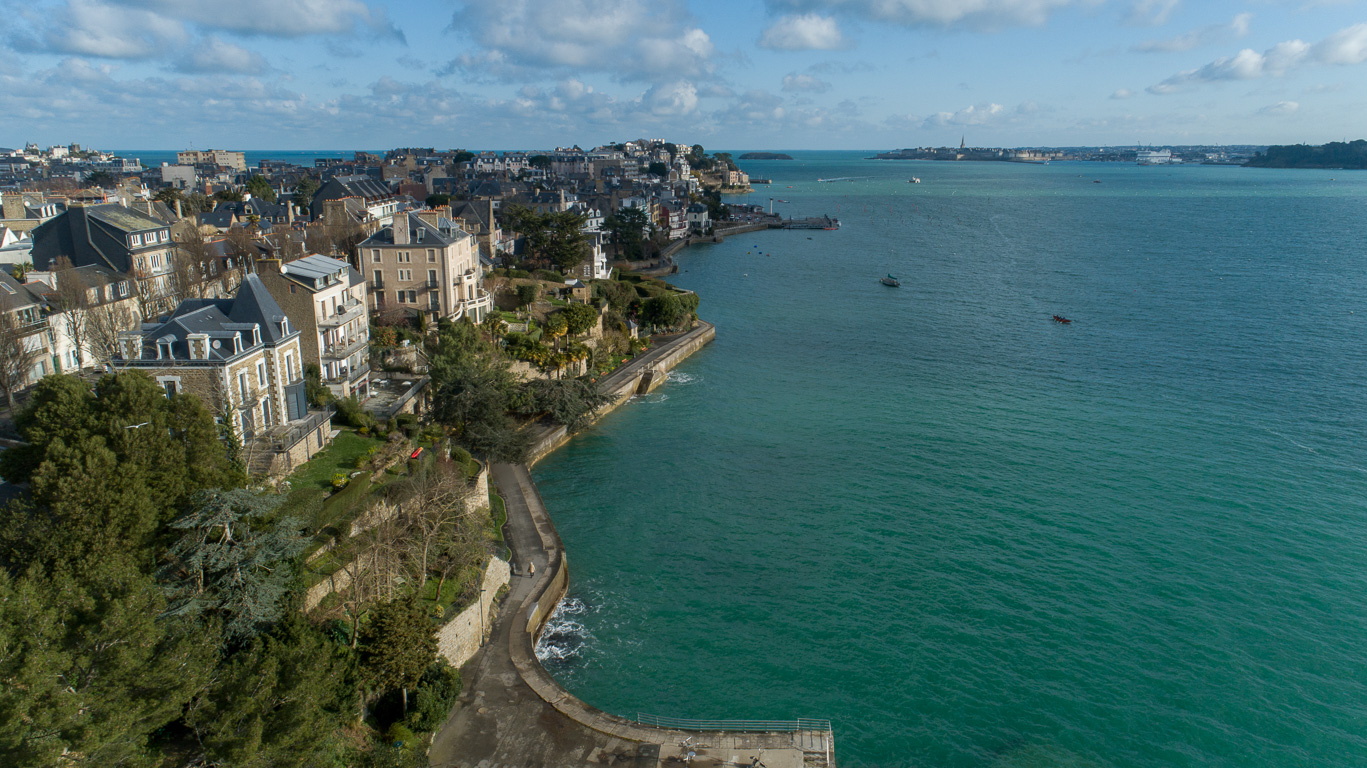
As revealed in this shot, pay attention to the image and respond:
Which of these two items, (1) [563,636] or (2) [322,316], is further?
(2) [322,316]

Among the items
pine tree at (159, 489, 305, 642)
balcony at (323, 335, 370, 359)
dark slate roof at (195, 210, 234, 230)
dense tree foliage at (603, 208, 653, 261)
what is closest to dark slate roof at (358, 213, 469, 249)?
balcony at (323, 335, 370, 359)

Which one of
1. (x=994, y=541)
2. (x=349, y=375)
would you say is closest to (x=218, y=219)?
(x=349, y=375)

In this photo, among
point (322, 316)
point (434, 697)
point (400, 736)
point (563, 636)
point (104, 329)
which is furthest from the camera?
point (322, 316)

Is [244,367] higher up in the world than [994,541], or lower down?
higher up

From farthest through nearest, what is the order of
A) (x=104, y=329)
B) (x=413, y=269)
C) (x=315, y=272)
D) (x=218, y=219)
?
(x=218, y=219)
(x=413, y=269)
(x=315, y=272)
(x=104, y=329)

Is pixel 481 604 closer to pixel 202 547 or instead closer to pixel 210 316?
pixel 202 547

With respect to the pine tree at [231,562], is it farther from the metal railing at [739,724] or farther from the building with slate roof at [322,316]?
the building with slate roof at [322,316]

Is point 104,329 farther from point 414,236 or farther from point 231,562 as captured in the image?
point 231,562
